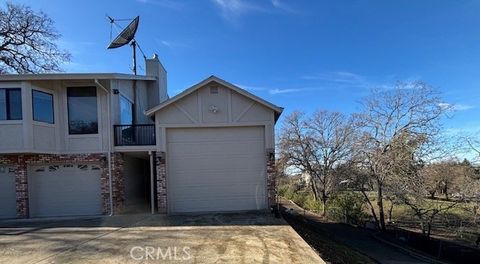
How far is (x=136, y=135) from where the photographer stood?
13.5 m

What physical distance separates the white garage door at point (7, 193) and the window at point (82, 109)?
260cm

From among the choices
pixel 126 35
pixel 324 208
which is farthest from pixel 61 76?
pixel 324 208

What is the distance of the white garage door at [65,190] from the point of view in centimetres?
1259

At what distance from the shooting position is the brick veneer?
12.2 m

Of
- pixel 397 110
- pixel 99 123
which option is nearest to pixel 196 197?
pixel 99 123

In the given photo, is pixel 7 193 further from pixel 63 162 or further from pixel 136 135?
pixel 136 135

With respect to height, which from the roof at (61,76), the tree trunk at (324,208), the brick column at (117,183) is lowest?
the tree trunk at (324,208)

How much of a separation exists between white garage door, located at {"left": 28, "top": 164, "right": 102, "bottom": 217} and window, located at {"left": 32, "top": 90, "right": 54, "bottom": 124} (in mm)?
1758

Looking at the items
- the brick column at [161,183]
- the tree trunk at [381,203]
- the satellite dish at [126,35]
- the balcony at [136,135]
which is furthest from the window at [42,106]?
the tree trunk at [381,203]

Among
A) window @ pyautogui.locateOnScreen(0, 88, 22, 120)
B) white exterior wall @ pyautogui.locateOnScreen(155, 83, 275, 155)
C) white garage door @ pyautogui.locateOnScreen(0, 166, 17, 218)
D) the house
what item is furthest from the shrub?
window @ pyautogui.locateOnScreen(0, 88, 22, 120)

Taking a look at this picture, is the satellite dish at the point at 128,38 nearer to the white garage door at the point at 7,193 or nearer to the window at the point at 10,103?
the window at the point at 10,103

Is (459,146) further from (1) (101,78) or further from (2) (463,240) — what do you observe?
(1) (101,78)

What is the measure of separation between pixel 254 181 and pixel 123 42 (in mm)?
9542

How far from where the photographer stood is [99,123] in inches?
501
